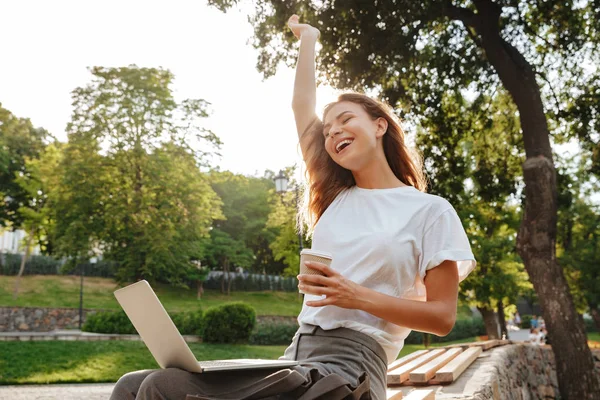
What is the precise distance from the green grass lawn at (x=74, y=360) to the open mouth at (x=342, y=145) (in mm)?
11331

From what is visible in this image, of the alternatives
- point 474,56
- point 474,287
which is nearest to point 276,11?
point 474,56

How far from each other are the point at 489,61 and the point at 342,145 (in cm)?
852

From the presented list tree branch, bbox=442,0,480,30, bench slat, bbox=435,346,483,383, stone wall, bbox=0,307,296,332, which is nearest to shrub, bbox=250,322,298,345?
stone wall, bbox=0,307,296,332

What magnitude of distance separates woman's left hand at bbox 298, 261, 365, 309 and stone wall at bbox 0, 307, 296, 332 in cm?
2801

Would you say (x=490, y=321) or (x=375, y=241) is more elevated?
(x=375, y=241)

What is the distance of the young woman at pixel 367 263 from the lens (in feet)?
5.78

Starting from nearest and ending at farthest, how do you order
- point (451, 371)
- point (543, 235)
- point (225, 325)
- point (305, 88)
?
point (305, 88), point (451, 371), point (543, 235), point (225, 325)

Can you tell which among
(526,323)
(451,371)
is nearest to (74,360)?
(451,371)

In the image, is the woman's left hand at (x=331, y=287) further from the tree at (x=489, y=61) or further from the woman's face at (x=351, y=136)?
the tree at (x=489, y=61)

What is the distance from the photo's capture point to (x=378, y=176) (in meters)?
2.40

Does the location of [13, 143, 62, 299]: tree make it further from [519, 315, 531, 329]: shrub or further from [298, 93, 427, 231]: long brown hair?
[519, 315, 531, 329]: shrub

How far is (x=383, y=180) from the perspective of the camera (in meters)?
2.40

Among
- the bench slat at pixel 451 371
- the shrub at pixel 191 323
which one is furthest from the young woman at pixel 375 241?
the shrub at pixel 191 323

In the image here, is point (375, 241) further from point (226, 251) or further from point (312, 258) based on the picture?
point (226, 251)
